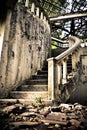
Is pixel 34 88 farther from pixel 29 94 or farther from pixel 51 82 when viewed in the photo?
pixel 51 82

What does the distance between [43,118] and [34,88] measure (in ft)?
8.79

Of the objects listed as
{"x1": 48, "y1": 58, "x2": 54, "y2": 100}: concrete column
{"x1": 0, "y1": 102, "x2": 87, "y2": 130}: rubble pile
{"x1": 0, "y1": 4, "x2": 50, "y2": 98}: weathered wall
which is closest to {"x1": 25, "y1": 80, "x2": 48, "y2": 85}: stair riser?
{"x1": 0, "y1": 4, "x2": 50, "y2": 98}: weathered wall

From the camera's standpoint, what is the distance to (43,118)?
411 centimetres

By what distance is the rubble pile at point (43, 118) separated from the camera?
3605mm

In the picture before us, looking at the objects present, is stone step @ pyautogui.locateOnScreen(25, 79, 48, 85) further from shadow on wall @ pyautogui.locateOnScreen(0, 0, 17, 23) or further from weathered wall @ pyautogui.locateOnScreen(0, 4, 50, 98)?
shadow on wall @ pyautogui.locateOnScreen(0, 0, 17, 23)

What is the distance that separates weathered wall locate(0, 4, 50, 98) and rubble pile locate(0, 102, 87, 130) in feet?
4.90

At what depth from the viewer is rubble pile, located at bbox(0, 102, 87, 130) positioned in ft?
11.8

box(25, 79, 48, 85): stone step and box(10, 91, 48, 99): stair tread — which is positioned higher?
box(25, 79, 48, 85): stone step

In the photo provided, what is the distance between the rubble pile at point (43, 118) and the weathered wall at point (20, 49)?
4.90ft

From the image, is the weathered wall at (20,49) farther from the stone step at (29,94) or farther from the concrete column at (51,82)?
the concrete column at (51,82)

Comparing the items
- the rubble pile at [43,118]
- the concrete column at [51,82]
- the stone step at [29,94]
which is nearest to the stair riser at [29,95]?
the stone step at [29,94]

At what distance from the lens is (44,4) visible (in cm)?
1416

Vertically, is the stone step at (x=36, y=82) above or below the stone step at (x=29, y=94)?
above

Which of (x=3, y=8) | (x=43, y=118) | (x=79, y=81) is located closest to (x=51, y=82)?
(x=43, y=118)
